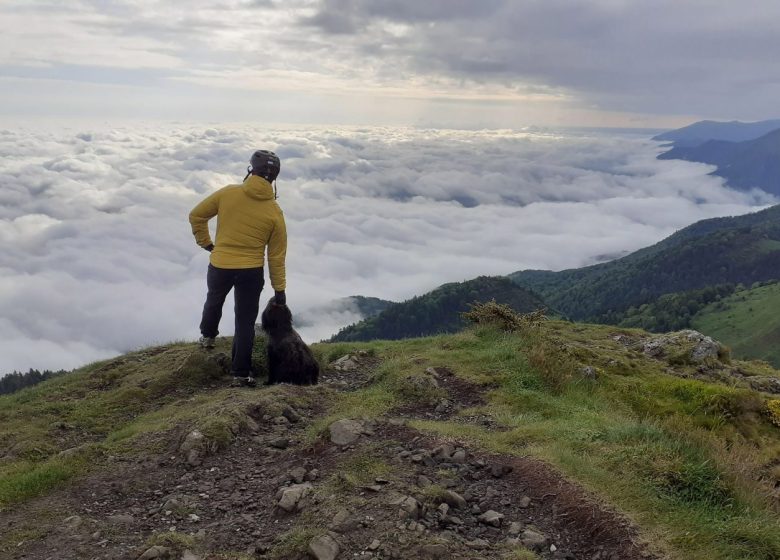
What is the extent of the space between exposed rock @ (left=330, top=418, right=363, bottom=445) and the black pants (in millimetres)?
3927

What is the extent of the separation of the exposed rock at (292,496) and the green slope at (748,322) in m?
116

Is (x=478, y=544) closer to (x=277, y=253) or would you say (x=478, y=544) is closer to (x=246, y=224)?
(x=277, y=253)

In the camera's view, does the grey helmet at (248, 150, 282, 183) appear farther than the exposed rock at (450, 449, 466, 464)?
Yes

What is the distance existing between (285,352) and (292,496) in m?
5.08

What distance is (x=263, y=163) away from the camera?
31.1ft

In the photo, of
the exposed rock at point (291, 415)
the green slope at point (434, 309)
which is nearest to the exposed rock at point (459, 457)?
the exposed rock at point (291, 415)

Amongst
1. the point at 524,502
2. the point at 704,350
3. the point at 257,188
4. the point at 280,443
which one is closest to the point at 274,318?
the point at 257,188

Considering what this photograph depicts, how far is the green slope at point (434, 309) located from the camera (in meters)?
119

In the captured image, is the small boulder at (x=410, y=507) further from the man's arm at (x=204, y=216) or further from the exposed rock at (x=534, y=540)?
the man's arm at (x=204, y=216)

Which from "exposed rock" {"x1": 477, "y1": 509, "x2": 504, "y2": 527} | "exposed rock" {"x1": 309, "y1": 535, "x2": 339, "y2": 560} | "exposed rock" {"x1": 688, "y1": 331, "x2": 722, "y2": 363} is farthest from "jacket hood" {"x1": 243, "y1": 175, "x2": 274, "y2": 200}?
"exposed rock" {"x1": 688, "y1": 331, "x2": 722, "y2": 363}

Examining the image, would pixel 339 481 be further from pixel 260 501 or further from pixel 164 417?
pixel 164 417

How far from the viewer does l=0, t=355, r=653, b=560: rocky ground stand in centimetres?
429

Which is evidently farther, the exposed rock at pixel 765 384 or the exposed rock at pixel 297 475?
the exposed rock at pixel 765 384

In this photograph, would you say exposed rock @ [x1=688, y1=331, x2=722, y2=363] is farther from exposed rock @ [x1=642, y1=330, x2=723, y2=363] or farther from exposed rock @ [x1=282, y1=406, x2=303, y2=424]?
exposed rock @ [x1=282, y1=406, x2=303, y2=424]
